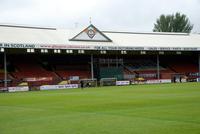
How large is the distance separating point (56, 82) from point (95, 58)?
10.5 meters

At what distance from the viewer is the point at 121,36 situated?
61062 millimetres

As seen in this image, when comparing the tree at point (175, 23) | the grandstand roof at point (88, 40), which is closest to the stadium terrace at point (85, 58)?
the grandstand roof at point (88, 40)

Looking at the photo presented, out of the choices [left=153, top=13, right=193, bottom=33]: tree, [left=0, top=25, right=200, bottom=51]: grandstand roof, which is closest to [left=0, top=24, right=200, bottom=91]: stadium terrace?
[left=0, top=25, right=200, bottom=51]: grandstand roof

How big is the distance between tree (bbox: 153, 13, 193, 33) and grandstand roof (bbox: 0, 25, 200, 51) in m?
46.8

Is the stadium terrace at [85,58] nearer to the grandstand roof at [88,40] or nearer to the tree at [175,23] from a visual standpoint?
Result: the grandstand roof at [88,40]

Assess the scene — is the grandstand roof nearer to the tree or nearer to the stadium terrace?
the stadium terrace

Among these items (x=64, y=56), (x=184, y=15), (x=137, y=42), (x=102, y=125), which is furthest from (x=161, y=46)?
(x=184, y=15)

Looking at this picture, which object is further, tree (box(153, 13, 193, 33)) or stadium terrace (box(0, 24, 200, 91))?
tree (box(153, 13, 193, 33))

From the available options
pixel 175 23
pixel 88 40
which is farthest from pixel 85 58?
pixel 175 23

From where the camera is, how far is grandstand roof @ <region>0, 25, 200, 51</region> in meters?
49.9

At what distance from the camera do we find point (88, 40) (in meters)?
55.4

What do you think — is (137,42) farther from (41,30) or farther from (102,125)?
(102,125)

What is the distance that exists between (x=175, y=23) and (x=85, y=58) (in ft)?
187

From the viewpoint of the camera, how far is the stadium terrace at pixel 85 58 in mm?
49594
